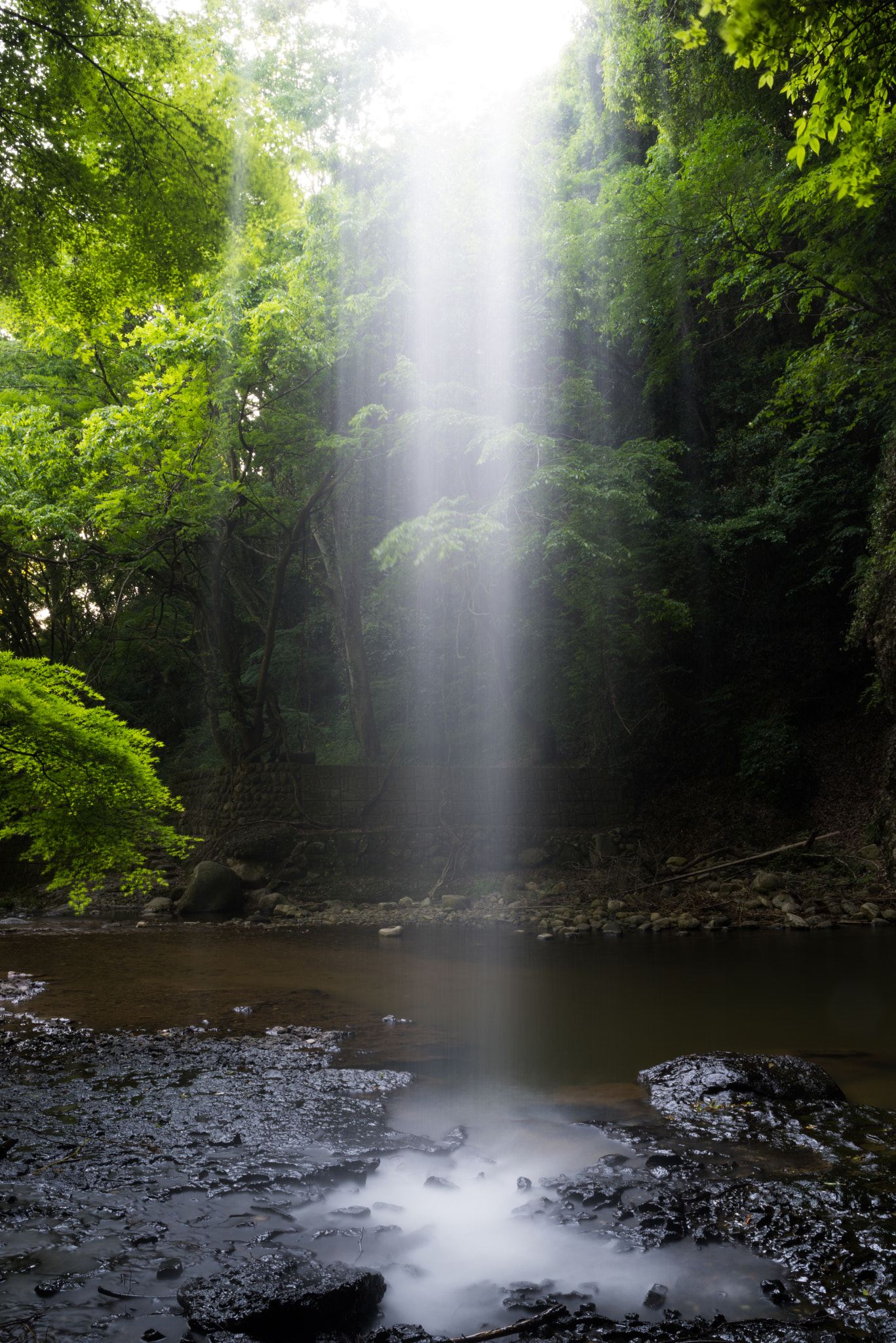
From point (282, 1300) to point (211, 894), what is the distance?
10094 mm

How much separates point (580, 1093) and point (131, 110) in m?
6.02

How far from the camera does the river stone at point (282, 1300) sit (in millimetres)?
2082

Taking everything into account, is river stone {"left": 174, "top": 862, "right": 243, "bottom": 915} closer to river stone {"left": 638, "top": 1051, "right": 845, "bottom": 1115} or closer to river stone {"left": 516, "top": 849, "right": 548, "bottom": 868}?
river stone {"left": 516, "top": 849, "right": 548, "bottom": 868}

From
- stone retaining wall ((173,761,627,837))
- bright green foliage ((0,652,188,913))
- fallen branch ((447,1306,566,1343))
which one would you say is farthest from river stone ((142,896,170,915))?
fallen branch ((447,1306,566,1343))

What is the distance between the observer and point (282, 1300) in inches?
84.1

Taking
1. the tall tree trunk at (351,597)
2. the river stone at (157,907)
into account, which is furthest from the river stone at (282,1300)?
the tall tree trunk at (351,597)

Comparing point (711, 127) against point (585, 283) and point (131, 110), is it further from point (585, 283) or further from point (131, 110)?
point (131, 110)

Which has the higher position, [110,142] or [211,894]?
[110,142]

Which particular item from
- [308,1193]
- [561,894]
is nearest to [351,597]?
[561,894]

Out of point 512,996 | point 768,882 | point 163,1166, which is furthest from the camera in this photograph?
point 768,882

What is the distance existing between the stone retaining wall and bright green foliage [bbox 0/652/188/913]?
8.77 meters

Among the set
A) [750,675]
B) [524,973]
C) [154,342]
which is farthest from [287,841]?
[750,675]

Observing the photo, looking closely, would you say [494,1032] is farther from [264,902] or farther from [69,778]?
[264,902]

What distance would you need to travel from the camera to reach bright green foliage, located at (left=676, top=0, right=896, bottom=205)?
2152 mm
